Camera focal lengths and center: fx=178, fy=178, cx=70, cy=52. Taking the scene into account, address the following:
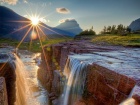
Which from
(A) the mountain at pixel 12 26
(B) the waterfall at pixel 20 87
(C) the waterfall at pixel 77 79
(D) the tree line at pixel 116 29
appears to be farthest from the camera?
(A) the mountain at pixel 12 26

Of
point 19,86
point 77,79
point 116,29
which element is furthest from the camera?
point 116,29

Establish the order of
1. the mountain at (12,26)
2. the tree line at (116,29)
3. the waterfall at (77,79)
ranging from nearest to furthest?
1. the waterfall at (77,79)
2. the tree line at (116,29)
3. the mountain at (12,26)

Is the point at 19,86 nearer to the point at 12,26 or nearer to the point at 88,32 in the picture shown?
the point at 88,32

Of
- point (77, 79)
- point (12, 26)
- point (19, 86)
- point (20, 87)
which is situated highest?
point (12, 26)

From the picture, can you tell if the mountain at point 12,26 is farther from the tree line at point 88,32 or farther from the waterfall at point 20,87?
the waterfall at point 20,87

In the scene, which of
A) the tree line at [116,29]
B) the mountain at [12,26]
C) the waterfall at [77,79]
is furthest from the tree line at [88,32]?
the mountain at [12,26]

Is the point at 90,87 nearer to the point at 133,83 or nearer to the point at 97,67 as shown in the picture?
the point at 97,67

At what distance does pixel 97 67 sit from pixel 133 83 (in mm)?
1727

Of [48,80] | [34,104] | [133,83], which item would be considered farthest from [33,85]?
[133,83]

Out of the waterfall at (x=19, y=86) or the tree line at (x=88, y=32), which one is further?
the tree line at (x=88, y=32)

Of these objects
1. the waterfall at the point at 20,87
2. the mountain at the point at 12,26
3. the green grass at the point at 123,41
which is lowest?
the waterfall at the point at 20,87

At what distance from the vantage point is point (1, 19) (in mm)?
147625

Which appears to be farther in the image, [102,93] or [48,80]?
[48,80]

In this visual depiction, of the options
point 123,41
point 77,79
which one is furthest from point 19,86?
point 123,41
